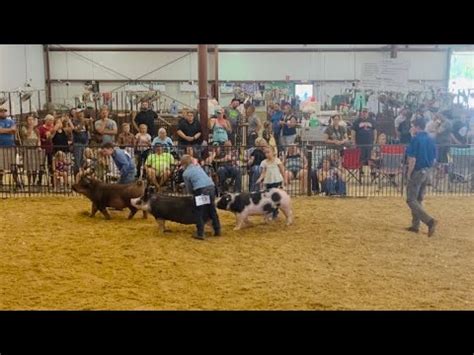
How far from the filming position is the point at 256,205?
8898mm

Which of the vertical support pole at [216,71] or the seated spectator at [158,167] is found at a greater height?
the vertical support pole at [216,71]

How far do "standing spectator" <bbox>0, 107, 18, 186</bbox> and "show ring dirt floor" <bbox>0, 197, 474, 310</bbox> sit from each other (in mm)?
1580

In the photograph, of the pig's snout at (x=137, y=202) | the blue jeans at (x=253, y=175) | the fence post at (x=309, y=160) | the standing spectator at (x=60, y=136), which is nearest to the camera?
the pig's snout at (x=137, y=202)

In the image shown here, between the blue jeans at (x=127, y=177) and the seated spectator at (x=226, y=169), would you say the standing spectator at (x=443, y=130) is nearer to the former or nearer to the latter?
the seated spectator at (x=226, y=169)

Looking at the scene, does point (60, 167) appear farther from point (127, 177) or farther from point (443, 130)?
point (443, 130)

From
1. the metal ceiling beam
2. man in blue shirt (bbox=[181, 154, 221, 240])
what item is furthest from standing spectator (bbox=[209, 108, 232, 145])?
the metal ceiling beam

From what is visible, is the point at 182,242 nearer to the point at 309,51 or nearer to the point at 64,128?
the point at 64,128

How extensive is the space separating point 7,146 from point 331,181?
6278mm

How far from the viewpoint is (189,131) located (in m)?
12.4

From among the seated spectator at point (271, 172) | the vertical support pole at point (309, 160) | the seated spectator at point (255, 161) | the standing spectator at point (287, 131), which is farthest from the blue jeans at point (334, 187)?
the standing spectator at point (287, 131)

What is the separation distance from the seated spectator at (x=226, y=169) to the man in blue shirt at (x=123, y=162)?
186cm

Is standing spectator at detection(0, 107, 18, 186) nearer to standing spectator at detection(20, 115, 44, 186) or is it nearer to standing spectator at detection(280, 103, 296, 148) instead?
standing spectator at detection(20, 115, 44, 186)

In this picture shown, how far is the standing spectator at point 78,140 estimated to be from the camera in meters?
11.5

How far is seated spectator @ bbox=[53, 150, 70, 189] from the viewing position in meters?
11.6
